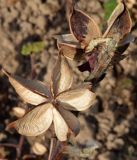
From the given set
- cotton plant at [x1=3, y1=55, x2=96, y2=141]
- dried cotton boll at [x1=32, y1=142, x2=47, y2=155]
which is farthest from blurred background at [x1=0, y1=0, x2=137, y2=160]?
cotton plant at [x1=3, y1=55, x2=96, y2=141]

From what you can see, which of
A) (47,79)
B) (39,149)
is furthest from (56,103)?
(47,79)

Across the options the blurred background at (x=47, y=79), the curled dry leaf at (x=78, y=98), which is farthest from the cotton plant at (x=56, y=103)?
the blurred background at (x=47, y=79)

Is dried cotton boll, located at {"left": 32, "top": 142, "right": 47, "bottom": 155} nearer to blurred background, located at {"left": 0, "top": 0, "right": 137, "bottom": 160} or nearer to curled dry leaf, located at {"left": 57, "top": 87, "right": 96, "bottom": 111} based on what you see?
blurred background, located at {"left": 0, "top": 0, "right": 137, "bottom": 160}

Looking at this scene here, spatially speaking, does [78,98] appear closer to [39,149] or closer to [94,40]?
[94,40]

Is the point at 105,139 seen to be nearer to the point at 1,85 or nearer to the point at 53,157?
the point at 1,85

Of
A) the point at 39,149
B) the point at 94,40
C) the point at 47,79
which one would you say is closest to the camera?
the point at 94,40

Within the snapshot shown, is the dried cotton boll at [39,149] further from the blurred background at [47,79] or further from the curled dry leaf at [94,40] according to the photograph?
→ the curled dry leaf at [94,40]
